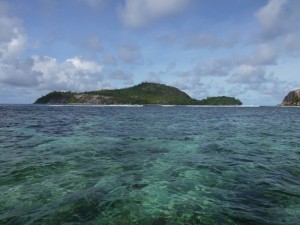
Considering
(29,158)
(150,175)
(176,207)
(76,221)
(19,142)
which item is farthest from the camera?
(19,142)

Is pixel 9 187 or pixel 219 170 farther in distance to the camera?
pixel 219 170

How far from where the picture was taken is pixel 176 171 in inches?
707

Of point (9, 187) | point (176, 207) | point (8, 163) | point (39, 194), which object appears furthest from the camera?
point (8, 163)

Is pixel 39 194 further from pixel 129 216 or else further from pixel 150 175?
pixel 150 175

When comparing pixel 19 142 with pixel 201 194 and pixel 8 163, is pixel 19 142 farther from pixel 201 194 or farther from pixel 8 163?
pixel 201 194

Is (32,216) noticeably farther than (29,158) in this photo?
No

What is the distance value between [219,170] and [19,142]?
20.7 m

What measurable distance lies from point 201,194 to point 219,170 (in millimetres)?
4878

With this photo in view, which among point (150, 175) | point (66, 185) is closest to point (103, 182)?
point (66, 185)

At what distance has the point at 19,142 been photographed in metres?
29.3

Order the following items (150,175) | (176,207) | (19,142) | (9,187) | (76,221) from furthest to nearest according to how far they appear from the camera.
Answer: (19,142)
(150,175)
(9,187)
(176,207)
(76,221)

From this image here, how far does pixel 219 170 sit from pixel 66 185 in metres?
9.25

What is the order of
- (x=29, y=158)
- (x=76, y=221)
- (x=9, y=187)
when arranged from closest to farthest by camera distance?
(x=76, y=221) < (x=9, y=187) < (x=29, y=158)

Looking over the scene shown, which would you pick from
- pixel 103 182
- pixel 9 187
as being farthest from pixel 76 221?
pixel 9 187
